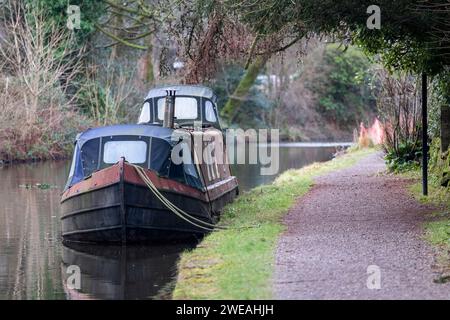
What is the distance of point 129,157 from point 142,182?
3.68 ft

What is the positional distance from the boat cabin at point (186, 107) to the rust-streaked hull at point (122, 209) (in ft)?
15.8

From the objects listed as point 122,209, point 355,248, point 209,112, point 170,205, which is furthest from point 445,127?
point 122,209

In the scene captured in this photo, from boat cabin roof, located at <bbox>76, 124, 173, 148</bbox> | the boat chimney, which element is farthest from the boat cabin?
boat cabin roof, located at <bbox>76, 124, 173, 148</bbox>

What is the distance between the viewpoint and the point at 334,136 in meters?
58.4

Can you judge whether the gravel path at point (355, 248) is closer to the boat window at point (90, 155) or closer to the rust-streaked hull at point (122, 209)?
the rust-streaked hull at point (122, 209)

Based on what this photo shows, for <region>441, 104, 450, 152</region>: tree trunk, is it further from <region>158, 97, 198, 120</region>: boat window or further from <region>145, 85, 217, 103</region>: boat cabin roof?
<region>158, 97, 198, 120</region>: boat window

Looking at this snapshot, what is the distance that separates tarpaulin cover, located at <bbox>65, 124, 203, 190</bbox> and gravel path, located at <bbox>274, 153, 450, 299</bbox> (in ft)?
8.23

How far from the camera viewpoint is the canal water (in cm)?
1247

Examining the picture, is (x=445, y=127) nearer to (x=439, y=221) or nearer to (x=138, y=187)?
(x=439, y=221)

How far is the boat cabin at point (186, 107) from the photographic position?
22.0 m

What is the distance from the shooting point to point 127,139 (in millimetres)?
17422

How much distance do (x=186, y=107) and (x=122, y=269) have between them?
847 centimetres

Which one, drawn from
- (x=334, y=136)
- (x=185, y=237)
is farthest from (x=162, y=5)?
(x=334, y=136)

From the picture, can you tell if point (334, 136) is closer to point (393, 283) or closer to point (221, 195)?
point (221, 195)
